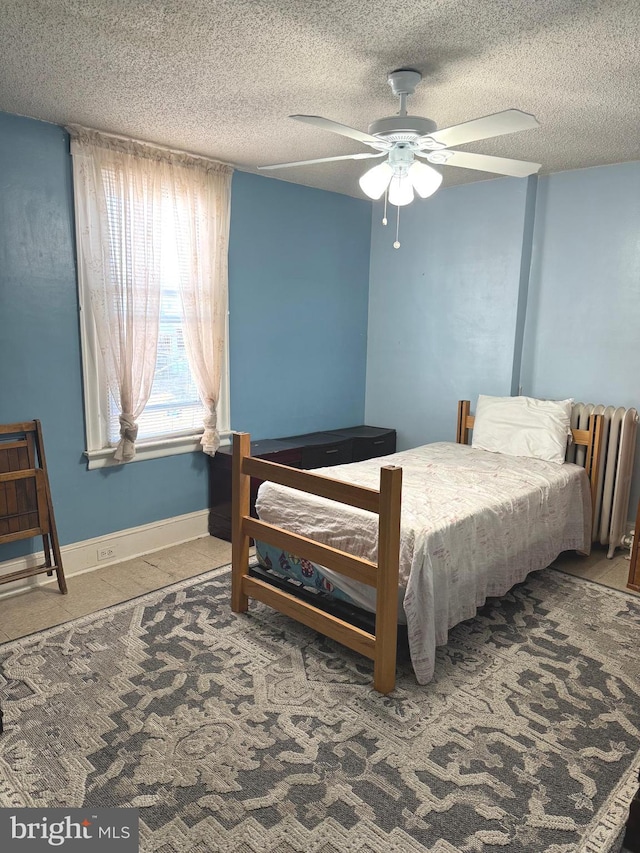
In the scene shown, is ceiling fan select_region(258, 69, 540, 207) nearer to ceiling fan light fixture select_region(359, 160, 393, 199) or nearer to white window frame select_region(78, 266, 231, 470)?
ceiling fan light fixture select_region(359, 160, 393, 199)

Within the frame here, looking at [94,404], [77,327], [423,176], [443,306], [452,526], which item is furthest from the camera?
[443,306]

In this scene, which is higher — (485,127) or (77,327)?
(485,127)

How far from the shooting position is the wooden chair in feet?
9.57

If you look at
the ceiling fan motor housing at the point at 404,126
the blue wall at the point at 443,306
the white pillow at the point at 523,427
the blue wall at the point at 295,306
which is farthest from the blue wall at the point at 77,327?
the ceiling fan motor housing at the point at 404,126

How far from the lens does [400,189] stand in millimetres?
2416

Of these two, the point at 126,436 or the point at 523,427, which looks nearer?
the point at 126,436

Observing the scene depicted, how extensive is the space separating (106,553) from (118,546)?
8 centimetres

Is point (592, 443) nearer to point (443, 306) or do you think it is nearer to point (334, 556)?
point (443, 306)

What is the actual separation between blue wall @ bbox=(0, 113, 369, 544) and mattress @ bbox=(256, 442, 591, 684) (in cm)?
112

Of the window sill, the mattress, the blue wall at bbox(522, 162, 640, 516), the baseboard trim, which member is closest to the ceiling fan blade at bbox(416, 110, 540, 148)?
the mattress

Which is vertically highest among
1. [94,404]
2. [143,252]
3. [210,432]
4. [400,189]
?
[400,189]

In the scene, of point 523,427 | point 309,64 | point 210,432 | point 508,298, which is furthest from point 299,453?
point 309,64

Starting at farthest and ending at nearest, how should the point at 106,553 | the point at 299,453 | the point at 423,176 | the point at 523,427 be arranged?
the point at 299,453 → the point at 523,427 → the point at 106,553 → the point at 423,176

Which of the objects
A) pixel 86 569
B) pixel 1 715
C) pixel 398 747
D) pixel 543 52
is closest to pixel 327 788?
pixel 398 747
